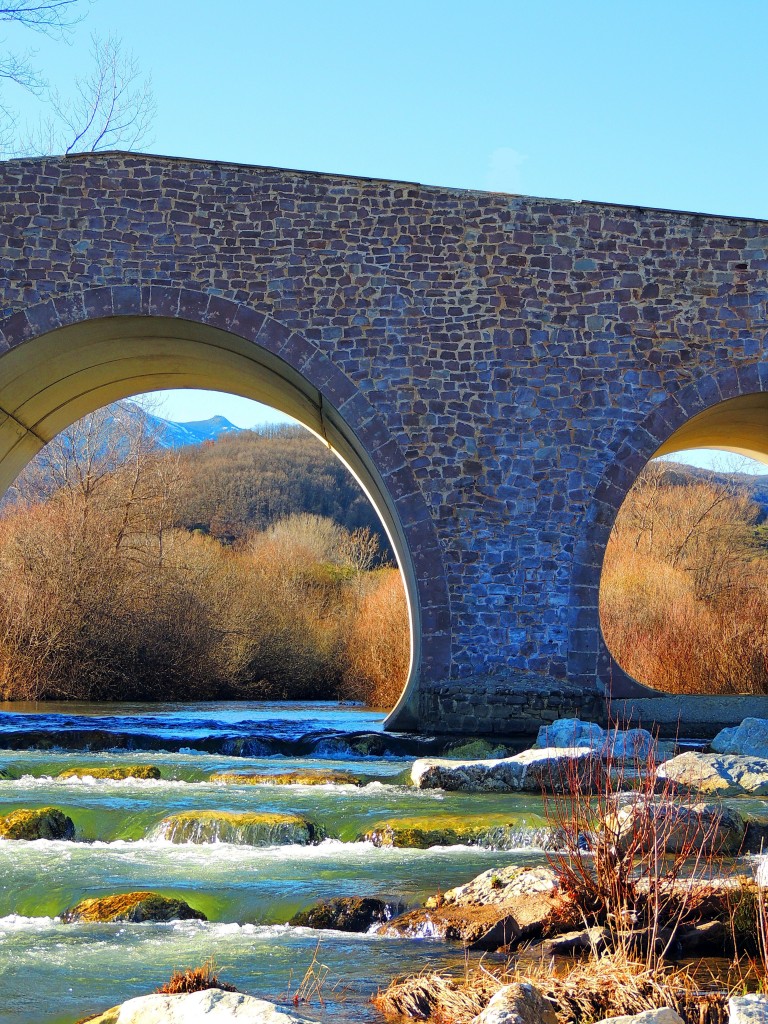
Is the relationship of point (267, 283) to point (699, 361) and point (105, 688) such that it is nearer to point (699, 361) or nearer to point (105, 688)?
point (699, 361)

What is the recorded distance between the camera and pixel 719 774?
834cm

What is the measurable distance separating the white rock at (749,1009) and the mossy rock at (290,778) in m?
5.68

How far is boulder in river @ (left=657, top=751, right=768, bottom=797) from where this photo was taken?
320 inches

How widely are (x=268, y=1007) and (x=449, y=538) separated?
8.29 meters

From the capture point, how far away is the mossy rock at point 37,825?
6.88 m

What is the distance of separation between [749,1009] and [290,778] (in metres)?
5.98

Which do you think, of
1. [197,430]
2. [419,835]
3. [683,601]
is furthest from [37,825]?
[197,430]

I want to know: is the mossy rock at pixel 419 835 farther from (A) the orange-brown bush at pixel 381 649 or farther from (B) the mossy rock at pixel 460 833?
(A) the orange-brown bush at pixel 381 649

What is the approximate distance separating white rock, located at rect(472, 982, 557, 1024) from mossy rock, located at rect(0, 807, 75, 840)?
13.4ft

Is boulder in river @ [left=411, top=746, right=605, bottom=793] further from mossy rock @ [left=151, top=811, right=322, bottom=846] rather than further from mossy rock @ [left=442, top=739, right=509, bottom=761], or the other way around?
mossy rock @ [left=151, top=811, right=322, bottom=846]

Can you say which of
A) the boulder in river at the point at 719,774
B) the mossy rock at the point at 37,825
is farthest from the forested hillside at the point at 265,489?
the mossy rock at the point at 37,825

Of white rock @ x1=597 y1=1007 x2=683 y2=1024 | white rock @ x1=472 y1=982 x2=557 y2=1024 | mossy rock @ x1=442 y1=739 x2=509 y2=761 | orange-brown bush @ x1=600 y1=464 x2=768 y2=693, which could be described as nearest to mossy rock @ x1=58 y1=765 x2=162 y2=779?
mossy rock @ x1=442 y1=739 x2=509 y2=761

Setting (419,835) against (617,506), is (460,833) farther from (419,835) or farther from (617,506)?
(617,506)

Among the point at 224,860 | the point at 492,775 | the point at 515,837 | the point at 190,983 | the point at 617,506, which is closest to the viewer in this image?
the point at 190,983
